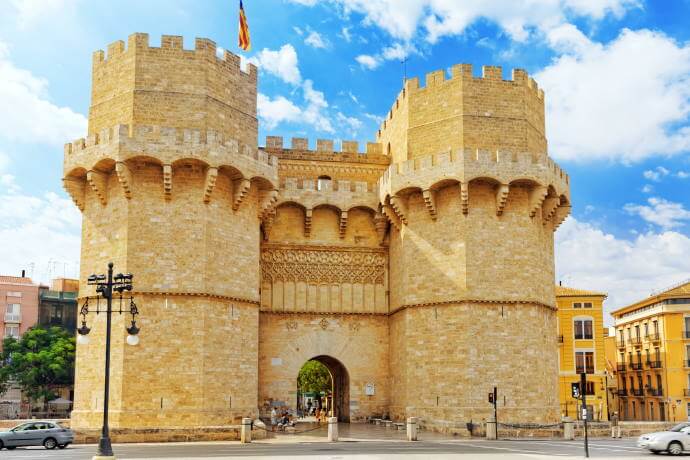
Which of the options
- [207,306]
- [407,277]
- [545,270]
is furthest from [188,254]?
[545,270]

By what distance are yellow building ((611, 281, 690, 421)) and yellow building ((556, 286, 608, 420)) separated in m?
5.03

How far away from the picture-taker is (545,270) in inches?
1181

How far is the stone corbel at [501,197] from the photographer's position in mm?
28225

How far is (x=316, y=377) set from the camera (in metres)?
62.3

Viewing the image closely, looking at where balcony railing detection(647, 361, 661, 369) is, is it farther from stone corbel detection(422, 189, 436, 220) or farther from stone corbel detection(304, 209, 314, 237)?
stone corbel detection(304, 209, 314, 237)

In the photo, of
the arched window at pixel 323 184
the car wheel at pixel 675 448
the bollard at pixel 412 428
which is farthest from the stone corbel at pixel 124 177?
the car wheel at pixel 675 448

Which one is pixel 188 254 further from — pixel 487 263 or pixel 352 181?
pixel 487 263

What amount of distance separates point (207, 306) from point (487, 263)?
1055 cm

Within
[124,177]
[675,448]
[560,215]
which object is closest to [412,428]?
[675,448]

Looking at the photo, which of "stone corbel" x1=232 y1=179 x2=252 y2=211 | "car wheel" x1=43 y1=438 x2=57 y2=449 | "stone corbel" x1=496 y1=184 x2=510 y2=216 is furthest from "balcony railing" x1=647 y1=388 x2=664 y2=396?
"car wheel" x1=43 y1=438 x2=57 y2=449

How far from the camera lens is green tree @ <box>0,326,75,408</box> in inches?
1884

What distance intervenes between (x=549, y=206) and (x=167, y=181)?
49.4 feet

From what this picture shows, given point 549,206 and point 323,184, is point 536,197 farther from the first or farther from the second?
point 323,184

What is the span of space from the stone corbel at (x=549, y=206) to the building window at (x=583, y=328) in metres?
19.9
